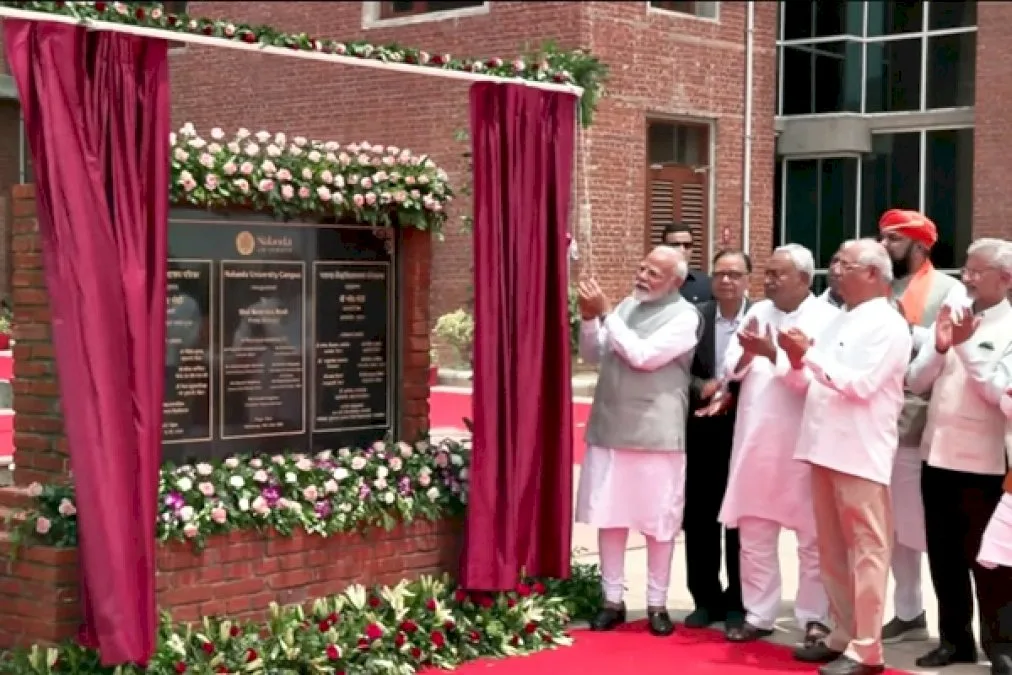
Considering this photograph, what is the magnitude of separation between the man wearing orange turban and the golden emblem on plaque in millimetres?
2762

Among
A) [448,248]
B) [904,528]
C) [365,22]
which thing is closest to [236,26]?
[904,528]

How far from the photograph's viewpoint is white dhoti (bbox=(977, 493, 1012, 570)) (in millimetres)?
6016

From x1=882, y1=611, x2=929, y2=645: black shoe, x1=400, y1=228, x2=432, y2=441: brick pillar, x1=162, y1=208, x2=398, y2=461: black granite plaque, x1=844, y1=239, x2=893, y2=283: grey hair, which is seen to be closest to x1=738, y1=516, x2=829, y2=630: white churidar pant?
x1=882, y1=611, x2=929, y2=645: black shoe

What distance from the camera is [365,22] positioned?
792 inches

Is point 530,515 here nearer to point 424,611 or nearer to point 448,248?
point 424,611

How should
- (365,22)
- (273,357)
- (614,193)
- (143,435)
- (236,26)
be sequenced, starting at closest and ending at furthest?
(143,435)
(236,26)
(273,357)
(614,193)
(365,22)

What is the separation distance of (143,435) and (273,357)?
3.78 feet

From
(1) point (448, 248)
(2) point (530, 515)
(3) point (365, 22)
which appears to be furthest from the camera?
(3) point (365, 22)

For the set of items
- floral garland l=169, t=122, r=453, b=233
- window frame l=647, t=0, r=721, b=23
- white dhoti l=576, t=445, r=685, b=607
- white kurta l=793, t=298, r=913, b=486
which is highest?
window frame l=647, t=0, r=721, b=23

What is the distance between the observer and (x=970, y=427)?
245 inches

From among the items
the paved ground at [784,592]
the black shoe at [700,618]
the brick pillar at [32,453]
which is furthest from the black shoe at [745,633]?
the brick pillar at [32,453]

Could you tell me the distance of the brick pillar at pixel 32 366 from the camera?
18.9 feet

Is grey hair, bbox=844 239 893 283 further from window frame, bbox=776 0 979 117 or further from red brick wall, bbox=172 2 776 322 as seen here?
window frame, bbox=776 0 979 117

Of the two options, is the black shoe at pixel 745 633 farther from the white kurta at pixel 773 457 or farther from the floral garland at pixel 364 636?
the floral garland at pixel 364 636
